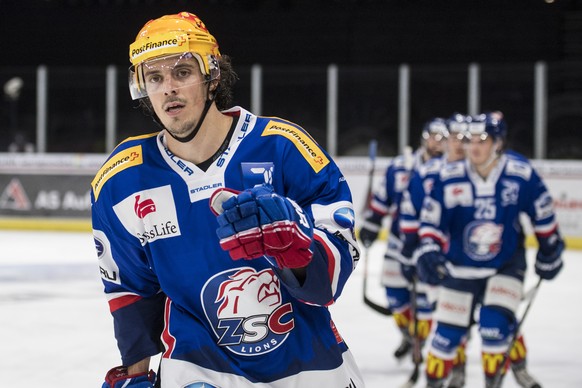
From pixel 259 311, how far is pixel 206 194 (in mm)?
233

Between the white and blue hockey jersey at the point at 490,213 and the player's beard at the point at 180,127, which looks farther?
the white and blue hockey jersey at the point at 490,213

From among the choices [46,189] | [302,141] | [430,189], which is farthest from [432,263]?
[46,189]

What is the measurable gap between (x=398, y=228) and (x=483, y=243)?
5.10ft

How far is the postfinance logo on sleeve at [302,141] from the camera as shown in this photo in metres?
1.78

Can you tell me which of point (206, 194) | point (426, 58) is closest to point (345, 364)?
point (206, 194)

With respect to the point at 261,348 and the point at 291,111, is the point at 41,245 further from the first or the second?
the point at 261,348

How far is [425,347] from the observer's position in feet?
17.7

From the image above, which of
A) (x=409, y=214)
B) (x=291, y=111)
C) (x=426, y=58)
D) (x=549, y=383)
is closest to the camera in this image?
(x=549, y=383)

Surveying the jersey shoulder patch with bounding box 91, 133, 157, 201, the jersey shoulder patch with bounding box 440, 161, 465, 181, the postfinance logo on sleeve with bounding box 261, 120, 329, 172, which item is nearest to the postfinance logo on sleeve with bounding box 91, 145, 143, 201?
the jersey shoulder patch with bounding box 91, 133, 157, 201

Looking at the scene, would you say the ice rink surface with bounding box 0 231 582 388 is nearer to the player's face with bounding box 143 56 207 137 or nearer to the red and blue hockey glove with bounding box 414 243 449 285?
the red and blue hockey glove with bounding box 414 243 449 285

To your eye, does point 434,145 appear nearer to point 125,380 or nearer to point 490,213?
point 490,213

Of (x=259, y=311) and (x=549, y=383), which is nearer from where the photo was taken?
(x=259, y=311)

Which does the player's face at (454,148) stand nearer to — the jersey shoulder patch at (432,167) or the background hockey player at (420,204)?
the background hockey player at (420,204)

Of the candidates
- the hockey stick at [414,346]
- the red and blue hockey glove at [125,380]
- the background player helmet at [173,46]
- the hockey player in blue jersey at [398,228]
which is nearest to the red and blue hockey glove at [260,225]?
the background player helmet at [173,46]
